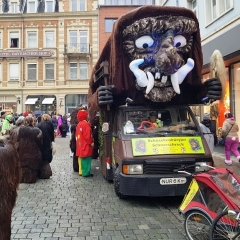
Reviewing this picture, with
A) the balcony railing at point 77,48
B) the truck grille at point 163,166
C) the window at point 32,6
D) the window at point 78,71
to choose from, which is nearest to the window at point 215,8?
the truck grille at point 163,166

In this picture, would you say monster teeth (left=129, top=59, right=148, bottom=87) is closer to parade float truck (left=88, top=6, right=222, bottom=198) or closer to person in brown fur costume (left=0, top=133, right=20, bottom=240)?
parade float truck (left=88, top=6, right=222, bottom=198)

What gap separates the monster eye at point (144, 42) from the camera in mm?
6723

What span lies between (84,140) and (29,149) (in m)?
1.45

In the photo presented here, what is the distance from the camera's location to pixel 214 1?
576 inches

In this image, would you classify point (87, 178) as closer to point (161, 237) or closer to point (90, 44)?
point (161, 237)

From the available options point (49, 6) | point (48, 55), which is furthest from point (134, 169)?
point (49, 6)

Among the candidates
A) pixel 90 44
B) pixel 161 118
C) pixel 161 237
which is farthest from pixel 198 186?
pixel 90 44

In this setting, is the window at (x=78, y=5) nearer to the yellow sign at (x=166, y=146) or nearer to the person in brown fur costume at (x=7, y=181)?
the yellow sign at (x=166, y=146)

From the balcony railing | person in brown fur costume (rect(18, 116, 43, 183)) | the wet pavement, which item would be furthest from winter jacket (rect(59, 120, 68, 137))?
the wet pavement

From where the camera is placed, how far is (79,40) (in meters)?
37.5

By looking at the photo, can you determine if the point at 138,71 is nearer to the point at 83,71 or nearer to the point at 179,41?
the point at 179,41

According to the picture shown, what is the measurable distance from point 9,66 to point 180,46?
3351cm

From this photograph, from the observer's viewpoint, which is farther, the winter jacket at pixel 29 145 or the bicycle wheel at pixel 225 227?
the winter jacket at pixel 29 145

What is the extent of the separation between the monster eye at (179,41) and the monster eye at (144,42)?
49 cm
